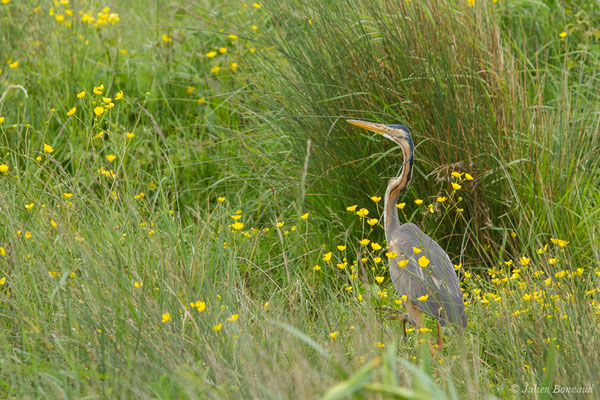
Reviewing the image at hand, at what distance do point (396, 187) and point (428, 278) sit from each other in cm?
53

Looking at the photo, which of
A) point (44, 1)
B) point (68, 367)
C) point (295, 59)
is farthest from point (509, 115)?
point (44, 1)

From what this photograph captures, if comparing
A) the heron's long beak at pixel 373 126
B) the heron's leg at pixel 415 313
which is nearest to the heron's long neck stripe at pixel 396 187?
the heron's long beak at pixel 373 126

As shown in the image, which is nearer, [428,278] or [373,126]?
[428,278]

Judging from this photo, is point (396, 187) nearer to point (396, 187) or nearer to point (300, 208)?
point (396, 187)

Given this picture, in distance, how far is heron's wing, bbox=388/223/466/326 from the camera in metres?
3.20

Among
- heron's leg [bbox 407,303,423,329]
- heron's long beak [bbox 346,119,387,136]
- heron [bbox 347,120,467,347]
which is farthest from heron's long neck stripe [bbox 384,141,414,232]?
heron's leg [bbox 407,303,423,329]

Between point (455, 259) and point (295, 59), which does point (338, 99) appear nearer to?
point (295, 59)

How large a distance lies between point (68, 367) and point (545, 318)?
167cm

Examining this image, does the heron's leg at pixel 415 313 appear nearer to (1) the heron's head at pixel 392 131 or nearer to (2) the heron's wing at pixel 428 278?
(2) the heron's wing at pixel 428 278

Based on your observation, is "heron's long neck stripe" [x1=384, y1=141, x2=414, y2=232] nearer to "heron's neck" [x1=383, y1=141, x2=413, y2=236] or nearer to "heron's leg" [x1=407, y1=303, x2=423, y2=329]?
"heron's neck" [x1=383, y1=141, x2=413, y2=236]

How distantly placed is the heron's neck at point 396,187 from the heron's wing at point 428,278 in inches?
2.4

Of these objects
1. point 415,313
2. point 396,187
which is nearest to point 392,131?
point 396,187

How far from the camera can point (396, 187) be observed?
3.69m

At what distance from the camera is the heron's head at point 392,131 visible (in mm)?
3648
